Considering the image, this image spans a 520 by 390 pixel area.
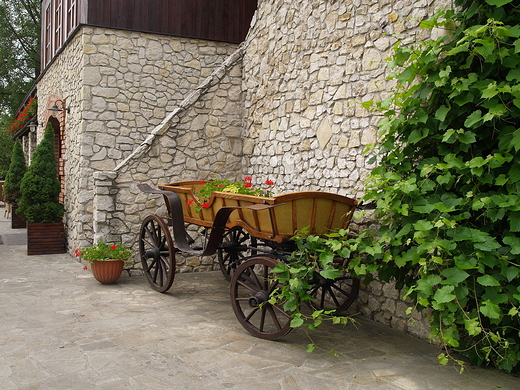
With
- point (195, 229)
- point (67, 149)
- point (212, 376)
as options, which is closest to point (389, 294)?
point (212, 376)

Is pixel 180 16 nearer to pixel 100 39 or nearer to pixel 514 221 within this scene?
pixel 100 39

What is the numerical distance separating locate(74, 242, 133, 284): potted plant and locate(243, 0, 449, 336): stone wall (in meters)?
2.19

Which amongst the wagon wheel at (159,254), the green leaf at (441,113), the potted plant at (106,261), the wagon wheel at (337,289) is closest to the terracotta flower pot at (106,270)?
the potted plant at (106,261)

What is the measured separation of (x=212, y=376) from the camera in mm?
3438

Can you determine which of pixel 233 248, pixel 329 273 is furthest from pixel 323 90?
pixel 329 273

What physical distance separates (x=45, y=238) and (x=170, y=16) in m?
4.33

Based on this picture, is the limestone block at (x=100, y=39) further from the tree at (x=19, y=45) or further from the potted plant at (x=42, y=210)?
the tree at (x=19, y=45)

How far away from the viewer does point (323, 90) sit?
554 centimetres

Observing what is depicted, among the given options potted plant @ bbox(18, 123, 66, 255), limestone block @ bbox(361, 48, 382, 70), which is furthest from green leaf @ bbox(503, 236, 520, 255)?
potted plant @ bbox(18, 123, 66, 255)

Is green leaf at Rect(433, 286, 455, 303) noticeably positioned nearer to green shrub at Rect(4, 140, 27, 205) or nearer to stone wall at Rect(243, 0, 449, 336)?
stone wall at Rect(243, 0, 449, 336)

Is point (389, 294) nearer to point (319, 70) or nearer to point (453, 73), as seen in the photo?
point (453, 73)

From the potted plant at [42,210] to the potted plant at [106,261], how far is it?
2472 millimetres

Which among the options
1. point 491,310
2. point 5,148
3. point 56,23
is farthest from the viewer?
point 5,148

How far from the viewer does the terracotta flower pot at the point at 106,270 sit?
613cm
